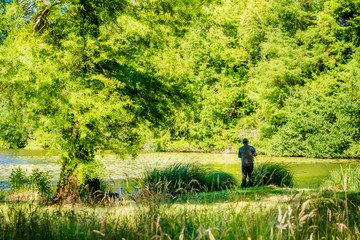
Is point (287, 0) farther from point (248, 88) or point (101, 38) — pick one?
point (101, 38)

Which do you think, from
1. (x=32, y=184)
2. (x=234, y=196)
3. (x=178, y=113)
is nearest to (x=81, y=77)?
(x=32, y=184)

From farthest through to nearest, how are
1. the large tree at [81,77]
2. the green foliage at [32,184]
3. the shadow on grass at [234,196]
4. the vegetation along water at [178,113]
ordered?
the green foliage at [32,184]
the large tree at [81,77]
the shadow on grass at [234,196]
the vegetation along water at [178,113]

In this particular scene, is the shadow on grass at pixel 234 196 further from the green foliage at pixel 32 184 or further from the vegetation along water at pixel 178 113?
the green foliage at pixel 32 184

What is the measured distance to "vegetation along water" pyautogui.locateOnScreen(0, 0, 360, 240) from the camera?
136 inches

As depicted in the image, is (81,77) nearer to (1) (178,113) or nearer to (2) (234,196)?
(1) (178,113)

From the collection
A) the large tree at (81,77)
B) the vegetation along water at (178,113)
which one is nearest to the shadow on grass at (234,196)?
the vegetation along water at (178,113)

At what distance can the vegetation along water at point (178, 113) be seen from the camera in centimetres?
346

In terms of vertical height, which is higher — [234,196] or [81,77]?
[81,77]

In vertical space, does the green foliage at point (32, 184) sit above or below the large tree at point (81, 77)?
below

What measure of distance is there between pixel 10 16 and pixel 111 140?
13.8 ft

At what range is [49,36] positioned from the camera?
9961 millimetres

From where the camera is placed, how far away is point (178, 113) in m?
12.6

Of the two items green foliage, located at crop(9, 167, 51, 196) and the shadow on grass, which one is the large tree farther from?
the shadow on grass

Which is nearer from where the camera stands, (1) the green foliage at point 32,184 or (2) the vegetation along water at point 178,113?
(2) the vegetation along water at point 178,113
